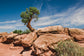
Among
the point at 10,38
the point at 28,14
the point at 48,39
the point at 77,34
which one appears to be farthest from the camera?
the point at 28,14

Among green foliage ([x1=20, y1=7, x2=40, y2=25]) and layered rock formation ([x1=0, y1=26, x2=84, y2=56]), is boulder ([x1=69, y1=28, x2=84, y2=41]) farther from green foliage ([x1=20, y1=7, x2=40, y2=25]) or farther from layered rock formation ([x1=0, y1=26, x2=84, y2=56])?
green foliage ([x1=20, y1=7, x2=40, y2=25])

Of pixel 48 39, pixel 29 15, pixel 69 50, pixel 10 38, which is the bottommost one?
pixel 69 50

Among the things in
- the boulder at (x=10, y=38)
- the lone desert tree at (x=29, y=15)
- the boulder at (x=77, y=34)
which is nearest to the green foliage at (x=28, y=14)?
the lone desert tree at (x=29, y=15)

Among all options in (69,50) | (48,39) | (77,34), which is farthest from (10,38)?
(69,50)

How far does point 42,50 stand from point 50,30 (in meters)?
4.55

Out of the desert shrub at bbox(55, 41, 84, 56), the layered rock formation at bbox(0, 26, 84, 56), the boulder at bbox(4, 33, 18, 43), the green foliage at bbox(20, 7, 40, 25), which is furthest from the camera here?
the green foliage at bbox(20, 7, 40, 25)

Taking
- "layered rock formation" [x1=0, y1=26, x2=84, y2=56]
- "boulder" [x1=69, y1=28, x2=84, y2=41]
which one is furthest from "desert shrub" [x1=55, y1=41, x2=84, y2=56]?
"boulder" [x1=69, y1=28, x2=84, y2=41]

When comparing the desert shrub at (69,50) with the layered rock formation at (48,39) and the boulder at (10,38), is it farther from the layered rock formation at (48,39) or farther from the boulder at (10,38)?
the boulder at (10,38)

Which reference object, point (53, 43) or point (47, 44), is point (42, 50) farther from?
point (53, 43)

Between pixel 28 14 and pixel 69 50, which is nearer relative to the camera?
pixel 69 50

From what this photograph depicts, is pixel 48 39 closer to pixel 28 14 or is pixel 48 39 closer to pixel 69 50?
pixel 69 50

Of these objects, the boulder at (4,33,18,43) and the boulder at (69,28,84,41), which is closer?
the boulder at (69,28,84,41)

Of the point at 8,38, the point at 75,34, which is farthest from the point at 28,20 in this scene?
the point at 75,34

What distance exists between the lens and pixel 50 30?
11594 millimetres
